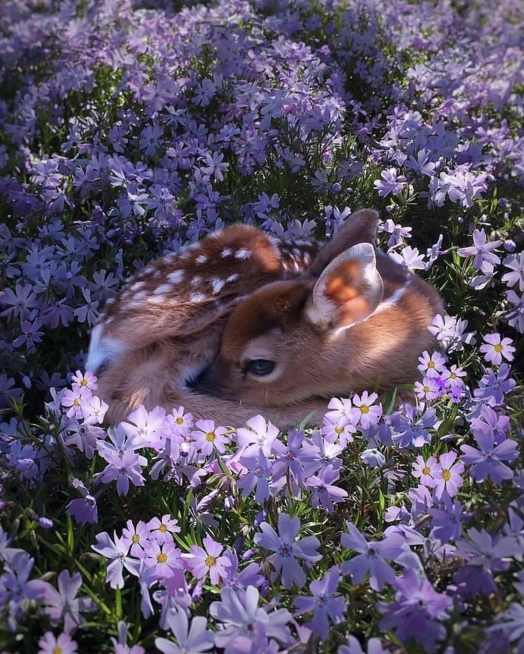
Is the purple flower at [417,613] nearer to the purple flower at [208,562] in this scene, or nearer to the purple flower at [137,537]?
the purple flower at [208,562]

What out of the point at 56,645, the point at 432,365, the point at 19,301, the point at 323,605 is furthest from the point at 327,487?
the point at 19,301

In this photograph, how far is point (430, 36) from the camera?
7.23m

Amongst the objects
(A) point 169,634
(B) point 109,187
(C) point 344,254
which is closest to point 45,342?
(B) point 109,187

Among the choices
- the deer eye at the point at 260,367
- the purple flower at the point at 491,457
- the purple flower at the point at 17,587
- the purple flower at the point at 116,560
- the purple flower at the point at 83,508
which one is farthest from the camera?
the deer eye at the point at 260,367

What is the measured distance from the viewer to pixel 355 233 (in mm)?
3158

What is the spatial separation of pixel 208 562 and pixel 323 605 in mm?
445

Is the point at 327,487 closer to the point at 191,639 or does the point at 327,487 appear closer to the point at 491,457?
the point at 491,457

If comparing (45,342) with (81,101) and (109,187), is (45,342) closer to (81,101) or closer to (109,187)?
(109,187)

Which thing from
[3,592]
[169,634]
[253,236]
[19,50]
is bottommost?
[169,634]

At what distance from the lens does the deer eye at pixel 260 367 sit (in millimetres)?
3227

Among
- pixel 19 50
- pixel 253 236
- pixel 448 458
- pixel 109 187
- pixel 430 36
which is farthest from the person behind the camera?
Answer: pixel 430 36

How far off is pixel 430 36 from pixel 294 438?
247 inches

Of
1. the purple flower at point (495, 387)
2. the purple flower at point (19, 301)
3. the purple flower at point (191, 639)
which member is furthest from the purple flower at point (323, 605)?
the purple flower at point (19, 301)

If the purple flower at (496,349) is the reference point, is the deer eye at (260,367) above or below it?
below
